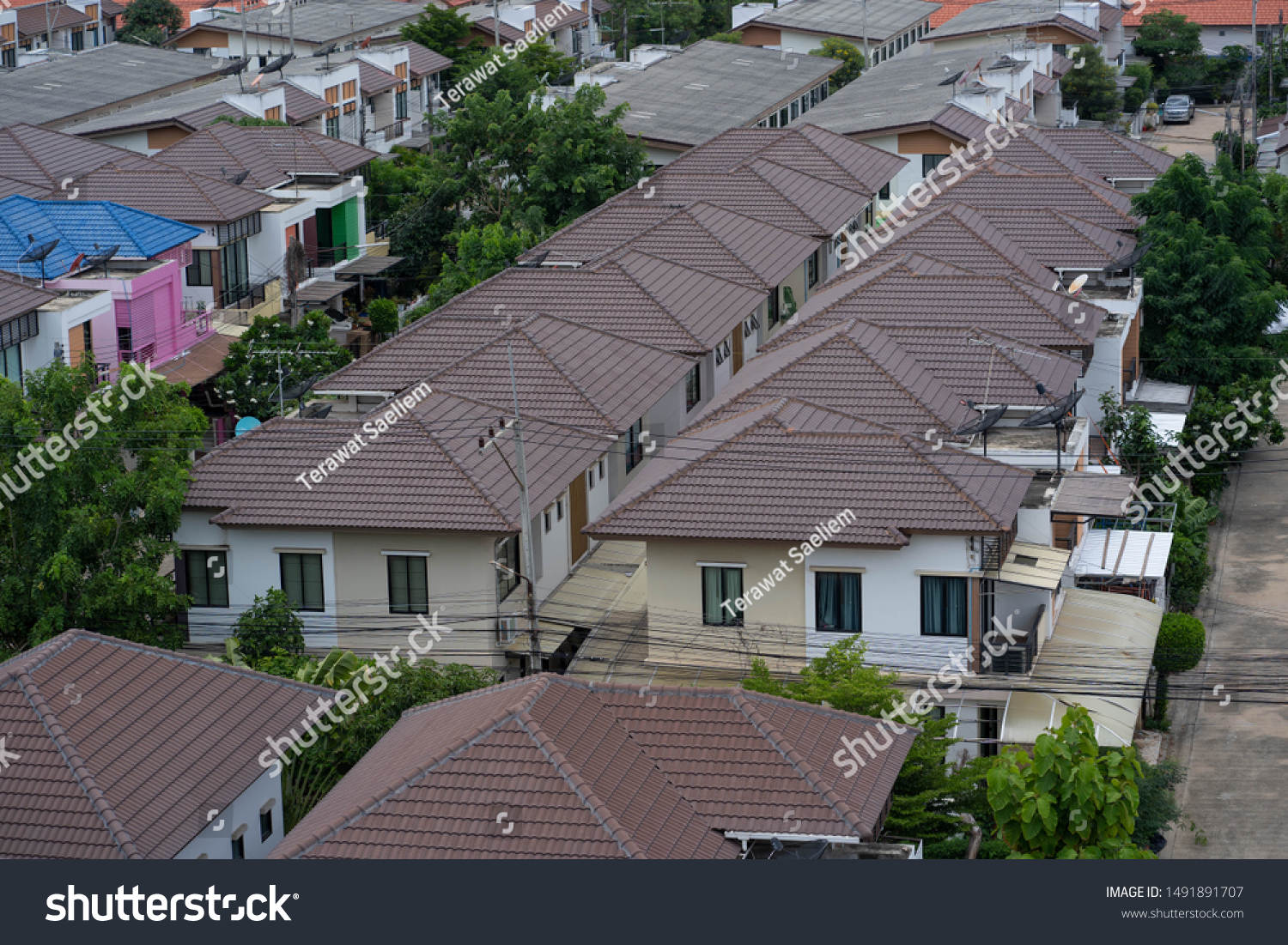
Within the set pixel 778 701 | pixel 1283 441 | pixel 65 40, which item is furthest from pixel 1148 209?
pixel 65 40

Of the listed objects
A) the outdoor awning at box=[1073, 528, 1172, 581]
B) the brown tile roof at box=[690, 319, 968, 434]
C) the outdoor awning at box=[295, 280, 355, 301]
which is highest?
the brown tile roof at box=[690, 319, 968, 434]

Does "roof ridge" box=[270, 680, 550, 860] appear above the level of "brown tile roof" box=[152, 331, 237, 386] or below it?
above

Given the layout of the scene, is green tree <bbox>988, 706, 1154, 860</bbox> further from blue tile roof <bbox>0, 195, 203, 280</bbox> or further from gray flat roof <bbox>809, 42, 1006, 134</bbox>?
gray flat roof <bbox>809, 42, 1006, 134</bbox>

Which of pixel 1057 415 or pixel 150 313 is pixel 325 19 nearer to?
pixel 150 313

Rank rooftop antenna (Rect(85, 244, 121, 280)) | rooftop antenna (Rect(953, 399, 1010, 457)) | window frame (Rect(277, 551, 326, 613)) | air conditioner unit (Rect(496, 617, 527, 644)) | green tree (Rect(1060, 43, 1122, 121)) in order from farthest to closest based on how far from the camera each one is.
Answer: green tree (Rect(1060, 43, 1122, 121)), rooftop antenna (Rect(85, 244, 121, 280)), rooftop antenna (Rect(953, 399, 1010, 457)), window frame (Rect(277, 551, 326, 613)), air conditioner unit (Rect(496, 617, 527, 644))

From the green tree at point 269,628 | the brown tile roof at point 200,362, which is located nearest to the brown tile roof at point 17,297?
the brown tile roof at point 200,362

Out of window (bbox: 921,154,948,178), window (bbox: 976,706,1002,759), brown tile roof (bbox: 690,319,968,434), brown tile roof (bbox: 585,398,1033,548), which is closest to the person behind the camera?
brown tile roof (bbox: 585,398,1033,548)

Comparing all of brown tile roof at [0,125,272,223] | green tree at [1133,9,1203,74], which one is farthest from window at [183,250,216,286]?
green tree at [1133,9,1203,74]
